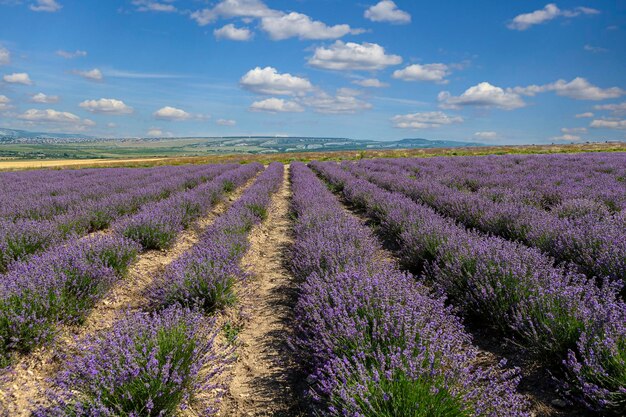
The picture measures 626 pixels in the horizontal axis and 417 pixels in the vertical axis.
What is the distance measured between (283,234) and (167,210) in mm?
2300

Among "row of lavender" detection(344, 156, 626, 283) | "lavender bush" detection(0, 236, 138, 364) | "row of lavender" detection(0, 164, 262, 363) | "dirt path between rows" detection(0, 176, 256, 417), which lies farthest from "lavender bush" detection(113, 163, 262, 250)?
"row of lavender" detection(344, 156, 626, 283)

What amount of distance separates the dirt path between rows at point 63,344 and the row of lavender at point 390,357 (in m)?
1.49

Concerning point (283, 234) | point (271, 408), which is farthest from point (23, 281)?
point (283, 234)

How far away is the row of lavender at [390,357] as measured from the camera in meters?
1.73

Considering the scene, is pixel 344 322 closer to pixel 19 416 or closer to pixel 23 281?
pixel 19 416

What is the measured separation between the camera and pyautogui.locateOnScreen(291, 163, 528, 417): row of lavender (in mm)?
1734

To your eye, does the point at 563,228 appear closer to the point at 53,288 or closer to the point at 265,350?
the point at 265,350

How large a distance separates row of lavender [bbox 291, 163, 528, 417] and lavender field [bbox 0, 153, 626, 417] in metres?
0.01

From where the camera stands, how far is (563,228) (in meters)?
4.47

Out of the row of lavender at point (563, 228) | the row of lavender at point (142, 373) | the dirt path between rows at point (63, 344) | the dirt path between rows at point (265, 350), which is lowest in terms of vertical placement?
the dirt path between rows at point (265, 350)

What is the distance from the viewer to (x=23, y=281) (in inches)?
124

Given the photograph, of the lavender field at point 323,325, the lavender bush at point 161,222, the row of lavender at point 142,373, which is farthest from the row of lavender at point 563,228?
the lavender bush at point 161,222

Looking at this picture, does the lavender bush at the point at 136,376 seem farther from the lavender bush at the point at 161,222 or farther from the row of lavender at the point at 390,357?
the lavender bush at the point at 161,222

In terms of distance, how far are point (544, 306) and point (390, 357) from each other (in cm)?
137
